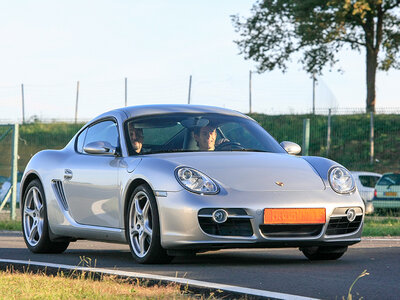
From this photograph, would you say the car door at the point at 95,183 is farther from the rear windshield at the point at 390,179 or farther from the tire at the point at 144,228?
the rear windshield at the point at 390,179

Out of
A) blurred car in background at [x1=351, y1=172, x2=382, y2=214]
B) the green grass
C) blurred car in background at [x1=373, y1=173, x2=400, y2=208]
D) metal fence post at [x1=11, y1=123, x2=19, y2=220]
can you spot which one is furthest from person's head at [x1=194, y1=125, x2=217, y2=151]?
blurred car in background at [x1=351, y1=172, x2=382, y2=214]

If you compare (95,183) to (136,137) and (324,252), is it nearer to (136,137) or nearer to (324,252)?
(136,137)

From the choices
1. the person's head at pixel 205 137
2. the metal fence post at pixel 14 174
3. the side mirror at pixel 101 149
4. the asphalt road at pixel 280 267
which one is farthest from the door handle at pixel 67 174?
the metal fence post at pixel 14 174

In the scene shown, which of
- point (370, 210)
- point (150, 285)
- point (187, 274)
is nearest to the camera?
point (150, 285)

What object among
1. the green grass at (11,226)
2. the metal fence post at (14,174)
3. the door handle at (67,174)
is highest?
the door handle at (67,174)

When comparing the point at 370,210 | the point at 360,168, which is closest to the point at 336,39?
the point at 360,168

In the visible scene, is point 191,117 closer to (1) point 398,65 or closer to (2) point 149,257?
(2) point 149,257

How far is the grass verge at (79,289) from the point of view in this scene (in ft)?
18.5

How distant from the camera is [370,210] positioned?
23.8 metres

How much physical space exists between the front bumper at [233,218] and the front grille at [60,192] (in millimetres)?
1999

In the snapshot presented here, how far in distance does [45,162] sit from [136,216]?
218cm

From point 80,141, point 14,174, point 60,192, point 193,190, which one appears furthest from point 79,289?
point 14,174

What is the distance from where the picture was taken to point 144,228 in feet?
26.0

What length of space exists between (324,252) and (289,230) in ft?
2.78
